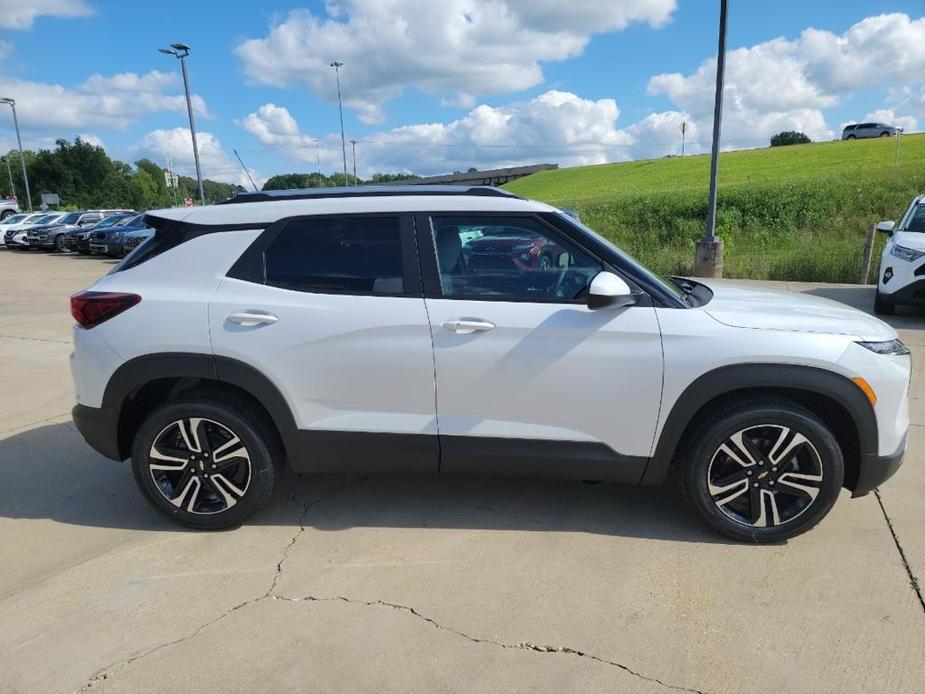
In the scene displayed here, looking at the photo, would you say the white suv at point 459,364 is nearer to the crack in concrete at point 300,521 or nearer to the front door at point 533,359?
the front door at point 533,359

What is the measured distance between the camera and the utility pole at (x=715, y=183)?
1291 centimetres

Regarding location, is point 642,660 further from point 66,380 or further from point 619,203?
point 619,203

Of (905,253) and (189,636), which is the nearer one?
(189,636)

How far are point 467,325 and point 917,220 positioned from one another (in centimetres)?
906

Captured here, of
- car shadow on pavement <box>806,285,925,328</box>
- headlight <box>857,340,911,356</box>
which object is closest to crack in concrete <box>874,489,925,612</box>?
headlight <box>857,340,911,356</box>

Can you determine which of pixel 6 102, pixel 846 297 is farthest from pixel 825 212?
pixel 6 102

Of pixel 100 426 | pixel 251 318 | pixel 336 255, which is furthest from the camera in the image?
pixel 100 426

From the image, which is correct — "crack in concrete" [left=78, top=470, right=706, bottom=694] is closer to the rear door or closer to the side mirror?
the rear door

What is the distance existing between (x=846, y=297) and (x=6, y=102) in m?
58.6

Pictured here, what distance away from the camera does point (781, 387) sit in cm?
312

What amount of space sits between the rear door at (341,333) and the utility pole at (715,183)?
11399mm

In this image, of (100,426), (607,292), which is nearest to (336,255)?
(607,292)

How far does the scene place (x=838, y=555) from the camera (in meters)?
3.20

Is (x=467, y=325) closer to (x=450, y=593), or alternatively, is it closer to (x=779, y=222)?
(x=450, y=593)
